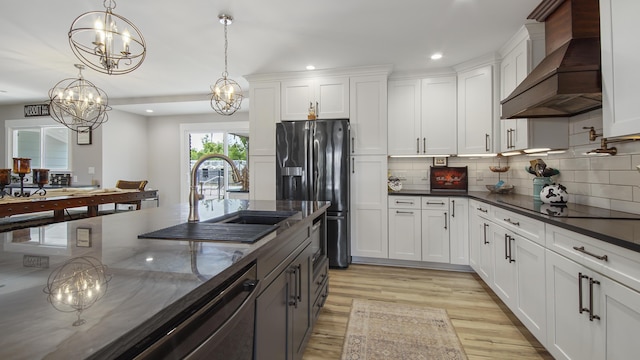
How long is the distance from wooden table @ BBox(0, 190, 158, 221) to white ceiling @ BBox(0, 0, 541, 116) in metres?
1.61

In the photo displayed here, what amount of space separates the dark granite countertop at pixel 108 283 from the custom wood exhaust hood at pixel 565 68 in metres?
1.96

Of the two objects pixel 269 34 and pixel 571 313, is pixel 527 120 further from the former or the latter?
pixel 269 34

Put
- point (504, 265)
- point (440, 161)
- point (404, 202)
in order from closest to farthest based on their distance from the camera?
point (504, 265), point (404, 202), point (440, 161)

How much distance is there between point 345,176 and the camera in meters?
3.59

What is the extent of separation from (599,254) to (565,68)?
45.5 inches

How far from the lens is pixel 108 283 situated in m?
0.66

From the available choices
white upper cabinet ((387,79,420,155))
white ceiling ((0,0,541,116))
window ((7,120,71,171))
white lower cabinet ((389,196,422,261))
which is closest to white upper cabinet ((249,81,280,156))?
white ceiling ((0,0,541,116))

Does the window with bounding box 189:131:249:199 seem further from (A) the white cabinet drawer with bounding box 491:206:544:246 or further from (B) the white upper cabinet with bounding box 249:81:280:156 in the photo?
(A) the white cabinet drawer with bounding box 491:206:544:246

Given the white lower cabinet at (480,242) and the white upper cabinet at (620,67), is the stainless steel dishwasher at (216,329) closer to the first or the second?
the white upper cabinet at (620,67)

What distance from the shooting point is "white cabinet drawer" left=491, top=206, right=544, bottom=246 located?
1.91 m

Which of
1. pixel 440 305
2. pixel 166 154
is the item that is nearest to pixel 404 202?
pixel 440 305

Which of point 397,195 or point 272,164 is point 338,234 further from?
point 272,164

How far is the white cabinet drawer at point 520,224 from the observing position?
1909mm

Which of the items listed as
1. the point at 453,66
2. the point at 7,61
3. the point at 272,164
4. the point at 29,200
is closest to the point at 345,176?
the point at 272,164
